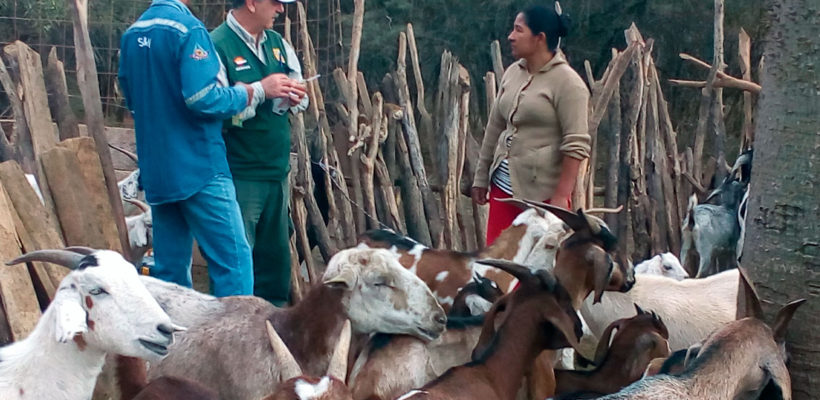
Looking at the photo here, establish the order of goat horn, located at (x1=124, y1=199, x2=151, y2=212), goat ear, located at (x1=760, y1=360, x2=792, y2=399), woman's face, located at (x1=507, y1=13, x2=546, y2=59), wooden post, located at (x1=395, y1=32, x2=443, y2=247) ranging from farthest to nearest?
wooden post, located at (x1=395, y1=32, x2=443, y2=247)
goat horn, located at (x1=124, y1=199, x2=151, y2=212)
woman's face, located at (x1=507, y1=13, x2=546, y2=59)
goat ear, located at (x1=760, y1=360, x2=792, y2=399)

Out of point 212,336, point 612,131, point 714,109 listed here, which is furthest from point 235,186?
point 714,109

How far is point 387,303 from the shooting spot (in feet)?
15.4

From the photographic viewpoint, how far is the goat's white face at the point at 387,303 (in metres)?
4.68

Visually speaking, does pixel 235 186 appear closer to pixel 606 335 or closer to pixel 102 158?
pixel 102 158

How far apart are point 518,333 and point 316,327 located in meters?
0.88

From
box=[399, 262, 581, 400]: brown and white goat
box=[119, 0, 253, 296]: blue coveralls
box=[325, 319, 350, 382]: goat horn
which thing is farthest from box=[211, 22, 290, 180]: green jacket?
box=[325, 319, 350, 382]: goat horn

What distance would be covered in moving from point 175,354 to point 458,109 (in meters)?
3.95

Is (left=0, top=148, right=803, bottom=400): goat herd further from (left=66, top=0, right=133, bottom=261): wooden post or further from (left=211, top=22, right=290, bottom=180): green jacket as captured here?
(left=66, top=0, right=133, bottom=261): wooden post

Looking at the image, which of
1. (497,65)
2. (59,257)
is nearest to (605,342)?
(59,257)

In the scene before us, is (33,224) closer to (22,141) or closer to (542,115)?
(22,141)

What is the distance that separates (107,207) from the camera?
5941 millimetres

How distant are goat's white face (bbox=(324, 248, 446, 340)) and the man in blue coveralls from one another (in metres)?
0.84

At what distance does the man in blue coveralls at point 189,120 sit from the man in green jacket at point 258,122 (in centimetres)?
26

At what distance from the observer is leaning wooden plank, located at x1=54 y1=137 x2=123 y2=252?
5.88 metres
